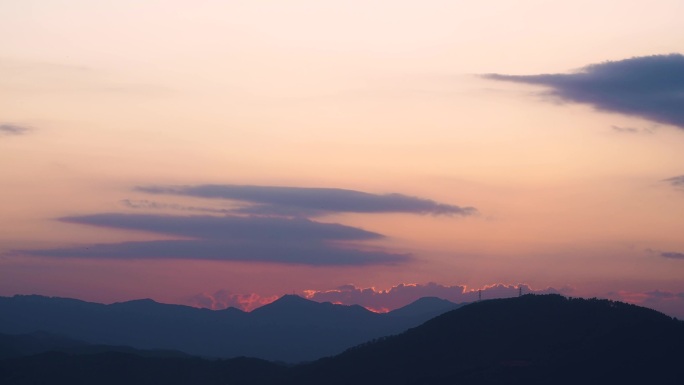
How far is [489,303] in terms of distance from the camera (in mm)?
153750

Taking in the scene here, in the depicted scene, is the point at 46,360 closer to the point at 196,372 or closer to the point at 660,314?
the point at 196,372

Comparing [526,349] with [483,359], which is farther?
[526,349]

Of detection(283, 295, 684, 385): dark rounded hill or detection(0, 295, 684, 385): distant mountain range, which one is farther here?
detection(0, 295, 684, 385): distant mountain range

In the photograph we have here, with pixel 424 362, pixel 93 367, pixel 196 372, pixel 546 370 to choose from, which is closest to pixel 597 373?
pixel 546 370

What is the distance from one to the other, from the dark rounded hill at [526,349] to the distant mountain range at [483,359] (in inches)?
5.4

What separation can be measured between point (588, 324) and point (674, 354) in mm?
16318

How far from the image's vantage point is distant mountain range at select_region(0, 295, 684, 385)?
12288 cm

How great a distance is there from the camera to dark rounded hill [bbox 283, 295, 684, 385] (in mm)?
121875

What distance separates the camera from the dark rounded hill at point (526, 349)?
121875 millimetres

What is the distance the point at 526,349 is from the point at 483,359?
5800 millimetres

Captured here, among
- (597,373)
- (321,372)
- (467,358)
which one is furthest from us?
(321,372)

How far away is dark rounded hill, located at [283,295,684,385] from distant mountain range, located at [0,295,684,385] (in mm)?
138

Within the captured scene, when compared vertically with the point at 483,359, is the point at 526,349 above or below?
above

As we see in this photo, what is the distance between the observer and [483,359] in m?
132
